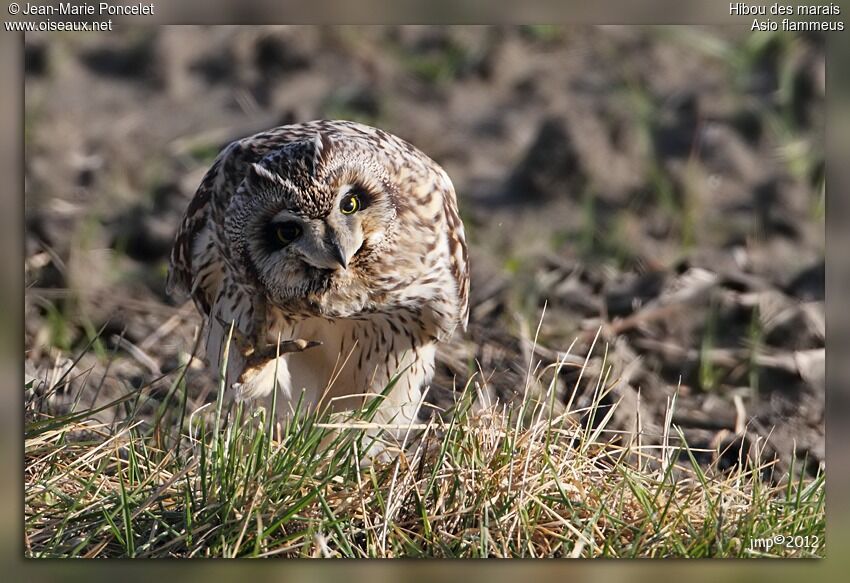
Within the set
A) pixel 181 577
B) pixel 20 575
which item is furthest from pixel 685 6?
pixel 20 575

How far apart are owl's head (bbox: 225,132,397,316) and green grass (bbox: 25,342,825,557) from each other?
347 mm

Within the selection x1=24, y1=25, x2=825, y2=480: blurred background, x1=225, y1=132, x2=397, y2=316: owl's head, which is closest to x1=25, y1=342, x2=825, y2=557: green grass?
x1=225, y1=132, x2=397, y2=316: owl's head

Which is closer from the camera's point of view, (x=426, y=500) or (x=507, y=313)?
(x=426, y=500)

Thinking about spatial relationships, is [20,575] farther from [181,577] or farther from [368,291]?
[368,291]

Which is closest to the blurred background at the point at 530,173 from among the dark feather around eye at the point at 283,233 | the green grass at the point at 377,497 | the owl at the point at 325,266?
the owl at the point at 325,266

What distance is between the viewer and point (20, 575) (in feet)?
10.1

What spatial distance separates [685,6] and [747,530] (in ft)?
4.85

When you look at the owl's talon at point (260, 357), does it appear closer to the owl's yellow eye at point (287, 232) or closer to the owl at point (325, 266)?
the owl at point (325, 266)

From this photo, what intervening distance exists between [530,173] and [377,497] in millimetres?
2250

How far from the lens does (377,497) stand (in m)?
3.06

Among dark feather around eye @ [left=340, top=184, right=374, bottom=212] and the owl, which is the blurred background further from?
dark feather around eye @ [left=340, top=184, right=374, bottom=212]

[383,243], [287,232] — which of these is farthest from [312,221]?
[383,243]

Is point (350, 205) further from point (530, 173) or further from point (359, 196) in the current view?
point (530, 173)

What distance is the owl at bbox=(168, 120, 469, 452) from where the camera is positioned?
10.3 ft
